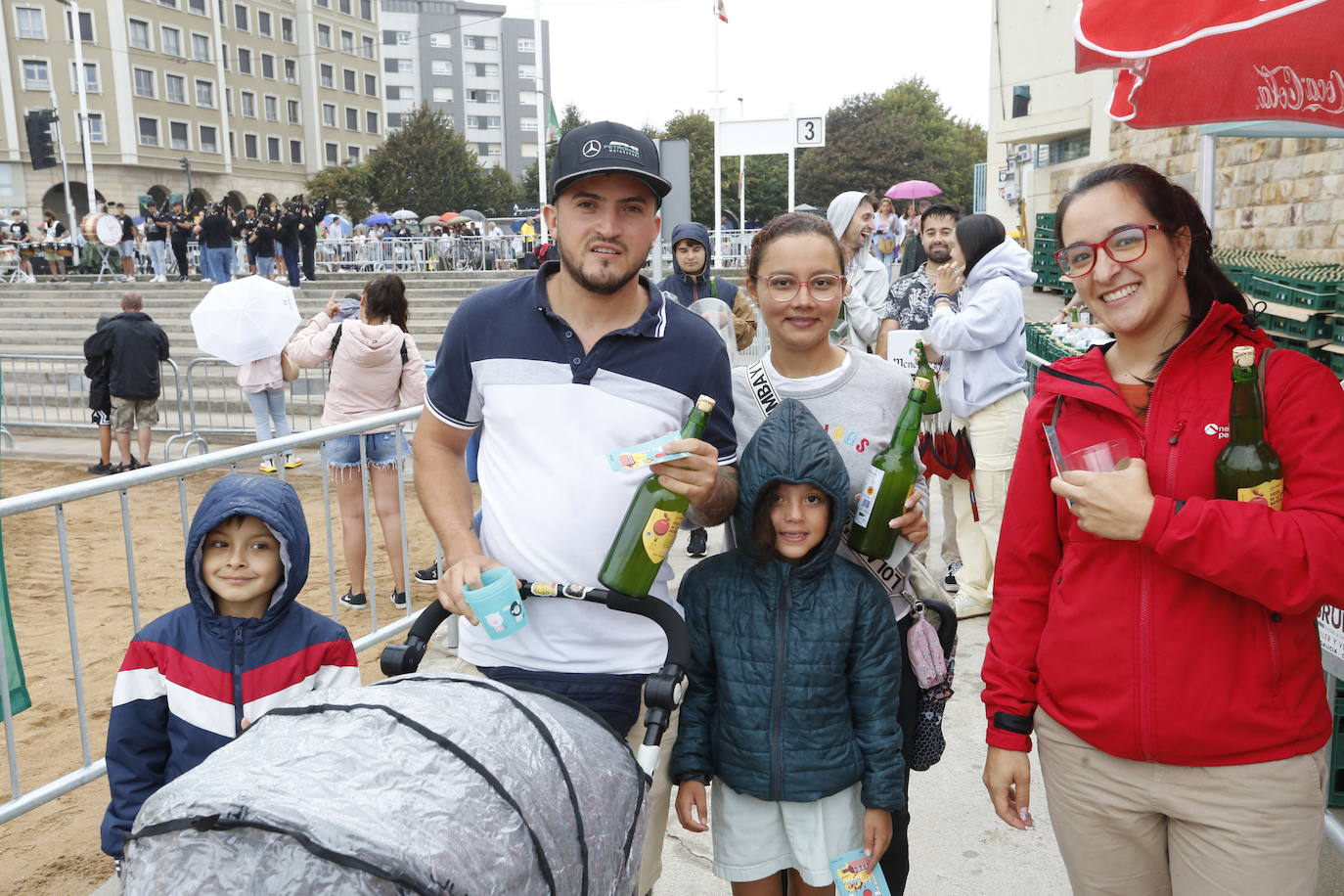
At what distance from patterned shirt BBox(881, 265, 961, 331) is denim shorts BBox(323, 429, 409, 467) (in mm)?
3298

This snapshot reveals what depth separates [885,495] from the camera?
245 centimetres

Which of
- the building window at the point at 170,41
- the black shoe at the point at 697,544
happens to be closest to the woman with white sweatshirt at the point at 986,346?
the black shoe at the point at 697,544

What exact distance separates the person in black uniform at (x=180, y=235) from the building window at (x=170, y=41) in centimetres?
3845

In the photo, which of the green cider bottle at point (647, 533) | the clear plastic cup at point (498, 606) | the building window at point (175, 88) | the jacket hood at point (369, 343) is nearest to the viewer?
the clear plastic cup at point (498, 606)

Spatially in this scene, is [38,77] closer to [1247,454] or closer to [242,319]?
[242,319]

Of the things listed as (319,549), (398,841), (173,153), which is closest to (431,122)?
(173,153)

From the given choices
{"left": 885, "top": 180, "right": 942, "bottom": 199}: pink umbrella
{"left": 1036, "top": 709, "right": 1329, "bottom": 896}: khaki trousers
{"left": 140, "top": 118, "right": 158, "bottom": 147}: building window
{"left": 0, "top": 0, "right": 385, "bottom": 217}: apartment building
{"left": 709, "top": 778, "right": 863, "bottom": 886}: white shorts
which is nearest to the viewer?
{"left": 1036, "top": 709, "right": 1329, "bottom": 896}: khaki trousers

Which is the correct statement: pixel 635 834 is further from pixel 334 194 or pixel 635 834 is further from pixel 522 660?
pixel 334 194

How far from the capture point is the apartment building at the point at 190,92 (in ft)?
177

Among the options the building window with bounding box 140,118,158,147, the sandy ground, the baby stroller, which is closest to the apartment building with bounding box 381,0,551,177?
the building window with bounding box 140,118,158,147

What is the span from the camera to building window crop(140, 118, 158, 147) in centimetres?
5707

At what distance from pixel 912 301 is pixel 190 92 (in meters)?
64.5

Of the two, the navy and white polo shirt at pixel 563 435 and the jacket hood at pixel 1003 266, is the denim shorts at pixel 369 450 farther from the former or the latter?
the navy and white polo shirt at pixel 563 435

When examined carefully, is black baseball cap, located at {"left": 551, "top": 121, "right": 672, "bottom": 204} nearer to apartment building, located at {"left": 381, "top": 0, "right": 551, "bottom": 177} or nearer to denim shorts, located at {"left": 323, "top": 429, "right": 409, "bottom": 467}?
denim shorts, located at {"left": 323, "top": 429, "right": 409, "bottom": 467}
